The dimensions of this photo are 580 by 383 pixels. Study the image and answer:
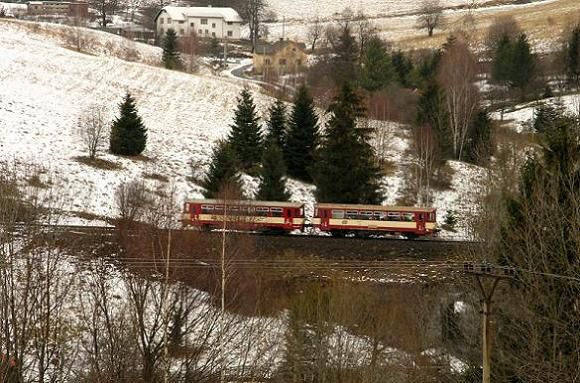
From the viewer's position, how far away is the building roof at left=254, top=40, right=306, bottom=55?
91.4m

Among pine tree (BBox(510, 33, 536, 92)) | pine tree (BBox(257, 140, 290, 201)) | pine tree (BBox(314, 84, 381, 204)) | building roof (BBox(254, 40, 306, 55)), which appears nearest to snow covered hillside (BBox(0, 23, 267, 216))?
pine tree (BBox(257, 140, 290, 201))

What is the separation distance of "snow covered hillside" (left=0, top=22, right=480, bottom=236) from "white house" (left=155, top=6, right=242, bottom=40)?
44865mm

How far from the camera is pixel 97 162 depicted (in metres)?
37.8

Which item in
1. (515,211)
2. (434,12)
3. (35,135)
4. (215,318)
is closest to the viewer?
(515,211)

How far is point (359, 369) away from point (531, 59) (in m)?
51.5

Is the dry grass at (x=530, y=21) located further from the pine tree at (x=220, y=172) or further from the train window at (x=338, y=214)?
the pine tree at (x=220, y=172)

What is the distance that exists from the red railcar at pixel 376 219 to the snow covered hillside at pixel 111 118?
5.74 meters

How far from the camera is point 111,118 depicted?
47031mm

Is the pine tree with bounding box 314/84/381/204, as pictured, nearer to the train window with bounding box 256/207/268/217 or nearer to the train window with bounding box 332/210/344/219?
the train window with bounding box 332/210/344/219

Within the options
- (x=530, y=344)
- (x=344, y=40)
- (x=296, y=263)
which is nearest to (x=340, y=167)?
(x=296, y=263)

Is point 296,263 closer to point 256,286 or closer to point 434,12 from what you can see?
point 256,286

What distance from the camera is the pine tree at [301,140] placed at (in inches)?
1655

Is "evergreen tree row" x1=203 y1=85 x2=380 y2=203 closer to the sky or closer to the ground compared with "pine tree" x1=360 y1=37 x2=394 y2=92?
closer to the ground

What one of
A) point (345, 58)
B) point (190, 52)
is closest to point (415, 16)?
point (190, 52)
